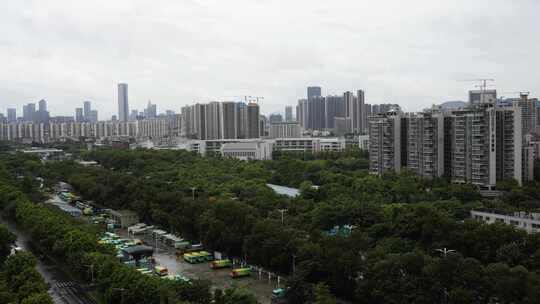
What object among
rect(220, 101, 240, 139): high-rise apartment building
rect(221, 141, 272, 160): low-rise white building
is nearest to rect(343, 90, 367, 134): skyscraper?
rect(220, 101, 240, 139): high-rise apartment building

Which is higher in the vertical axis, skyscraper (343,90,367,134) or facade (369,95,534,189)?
skyscraper (343,90,367,134)

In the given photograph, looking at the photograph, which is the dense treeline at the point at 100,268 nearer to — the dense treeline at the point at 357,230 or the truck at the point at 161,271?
the truck at the point at 161,271

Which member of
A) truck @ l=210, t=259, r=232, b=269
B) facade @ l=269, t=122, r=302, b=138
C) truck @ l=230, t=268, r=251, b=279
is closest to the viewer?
truck @ l=230, t=268, r=251, b=279

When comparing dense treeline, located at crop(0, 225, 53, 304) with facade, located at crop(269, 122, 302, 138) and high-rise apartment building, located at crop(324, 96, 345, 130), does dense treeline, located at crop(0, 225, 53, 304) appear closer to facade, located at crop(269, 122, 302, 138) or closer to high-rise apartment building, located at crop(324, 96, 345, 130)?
facade, located at crop(269, 122, 302, 138)

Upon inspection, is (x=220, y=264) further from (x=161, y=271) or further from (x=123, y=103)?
(x=123, y=103)

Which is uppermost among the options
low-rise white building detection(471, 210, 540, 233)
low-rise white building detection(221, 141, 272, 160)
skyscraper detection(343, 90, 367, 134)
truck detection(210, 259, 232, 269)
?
skyscraper detection(343, 90, 367, 134)

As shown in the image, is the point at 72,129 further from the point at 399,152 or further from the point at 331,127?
the point at 399,152

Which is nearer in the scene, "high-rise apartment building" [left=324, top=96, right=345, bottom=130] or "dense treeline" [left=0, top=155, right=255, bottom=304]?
"dense treeline" [left=0, top=155, right=255, bottom=304]
